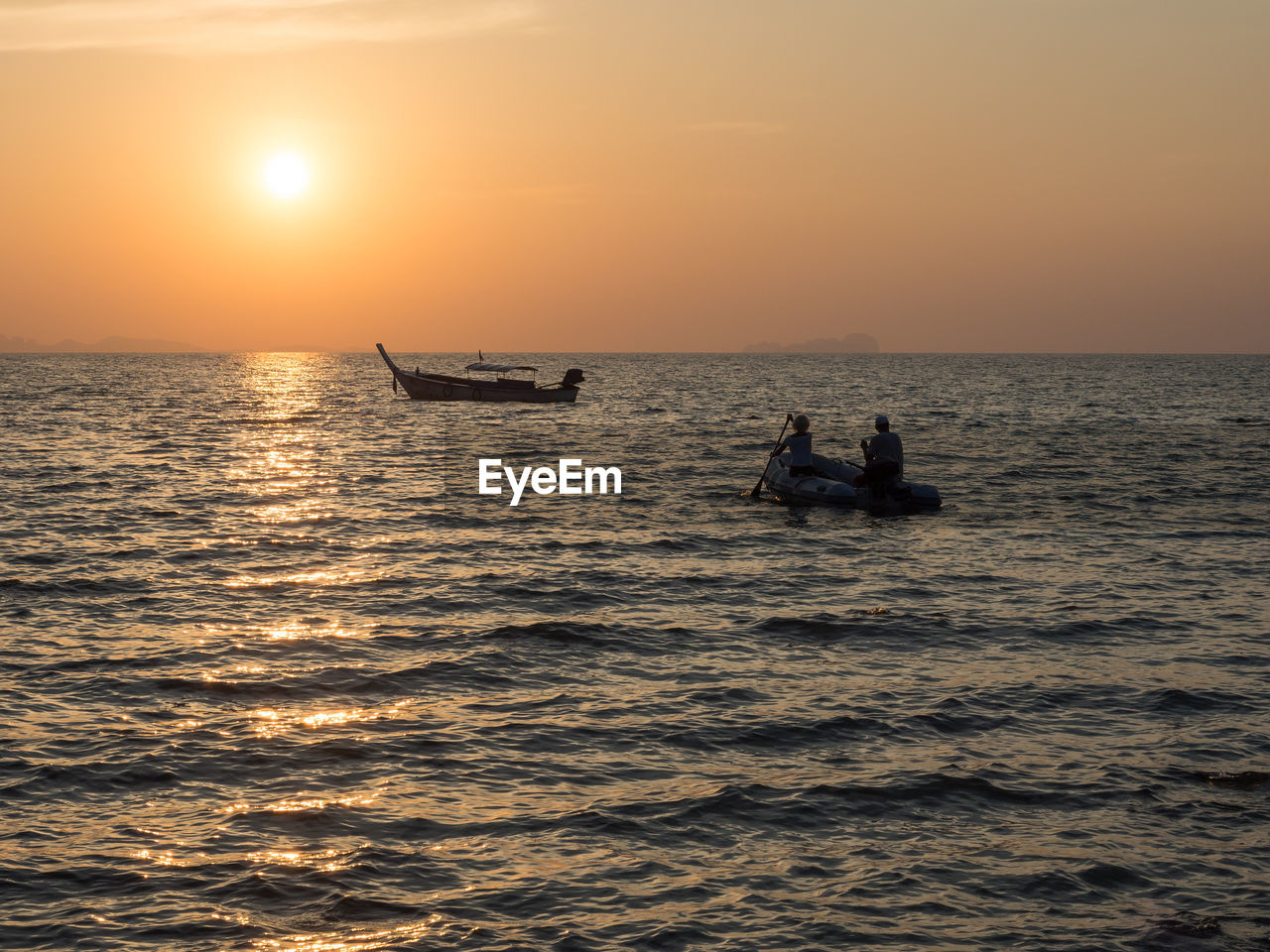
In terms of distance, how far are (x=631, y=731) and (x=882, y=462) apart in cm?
1794

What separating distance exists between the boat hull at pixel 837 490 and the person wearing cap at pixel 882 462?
9.4 inches

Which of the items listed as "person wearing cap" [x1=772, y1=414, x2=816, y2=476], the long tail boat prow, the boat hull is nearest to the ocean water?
the boat hull

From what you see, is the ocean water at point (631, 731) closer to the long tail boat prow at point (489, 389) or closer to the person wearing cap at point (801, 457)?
the person wearing cap at point (801, 457)

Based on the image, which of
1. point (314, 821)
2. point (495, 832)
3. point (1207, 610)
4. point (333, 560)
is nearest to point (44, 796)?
point (314, 821)

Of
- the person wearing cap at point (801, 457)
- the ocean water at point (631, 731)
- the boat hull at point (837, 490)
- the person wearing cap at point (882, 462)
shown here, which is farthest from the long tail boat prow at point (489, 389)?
the ocean water at point (631, 731)

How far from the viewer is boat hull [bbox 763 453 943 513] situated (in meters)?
28.7

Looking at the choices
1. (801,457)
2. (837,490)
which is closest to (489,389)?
(801,457)

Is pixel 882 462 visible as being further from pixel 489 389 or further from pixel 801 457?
pixel 489 389

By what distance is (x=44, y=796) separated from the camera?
9969mm

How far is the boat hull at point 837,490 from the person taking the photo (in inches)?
1130

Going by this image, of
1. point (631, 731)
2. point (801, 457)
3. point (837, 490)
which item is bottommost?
point (631, 731)

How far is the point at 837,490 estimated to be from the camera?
29.8m

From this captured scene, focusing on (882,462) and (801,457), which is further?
(801,457)

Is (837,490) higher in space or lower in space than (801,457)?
lower
